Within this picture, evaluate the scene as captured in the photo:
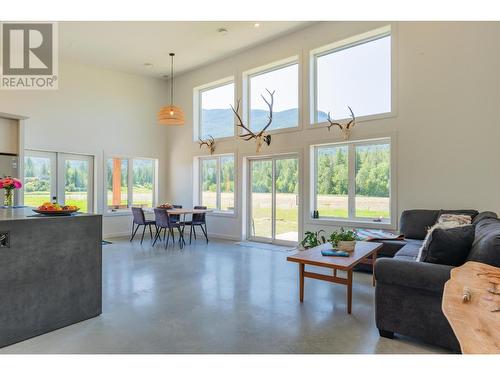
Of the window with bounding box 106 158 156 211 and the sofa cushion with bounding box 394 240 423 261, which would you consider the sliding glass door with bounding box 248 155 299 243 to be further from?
the window with bounding box 106 158 156 211

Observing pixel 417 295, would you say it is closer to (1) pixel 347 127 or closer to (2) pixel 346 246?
(2) pixel 346 246

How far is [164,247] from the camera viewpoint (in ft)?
20.9

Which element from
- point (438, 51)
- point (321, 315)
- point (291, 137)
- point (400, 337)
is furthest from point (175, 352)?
point (438, 51)

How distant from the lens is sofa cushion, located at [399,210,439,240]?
14.8 ft

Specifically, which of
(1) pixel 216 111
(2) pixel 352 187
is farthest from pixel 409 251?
(1) pixel 216 111

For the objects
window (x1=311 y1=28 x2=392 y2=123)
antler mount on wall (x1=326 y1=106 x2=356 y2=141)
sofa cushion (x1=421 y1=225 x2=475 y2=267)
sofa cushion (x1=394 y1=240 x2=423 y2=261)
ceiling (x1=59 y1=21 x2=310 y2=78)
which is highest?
ceiling (x1=59 y1=21 x2=310 y2=78)

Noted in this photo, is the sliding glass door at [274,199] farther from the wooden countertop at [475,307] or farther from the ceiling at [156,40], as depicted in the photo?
the wooden countertop at [475,307]

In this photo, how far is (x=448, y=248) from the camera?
92.7 inches

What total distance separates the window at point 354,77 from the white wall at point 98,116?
4.83 m

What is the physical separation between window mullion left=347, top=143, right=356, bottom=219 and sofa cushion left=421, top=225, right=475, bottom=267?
325 centimetres

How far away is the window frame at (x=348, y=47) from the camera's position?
203 inches
